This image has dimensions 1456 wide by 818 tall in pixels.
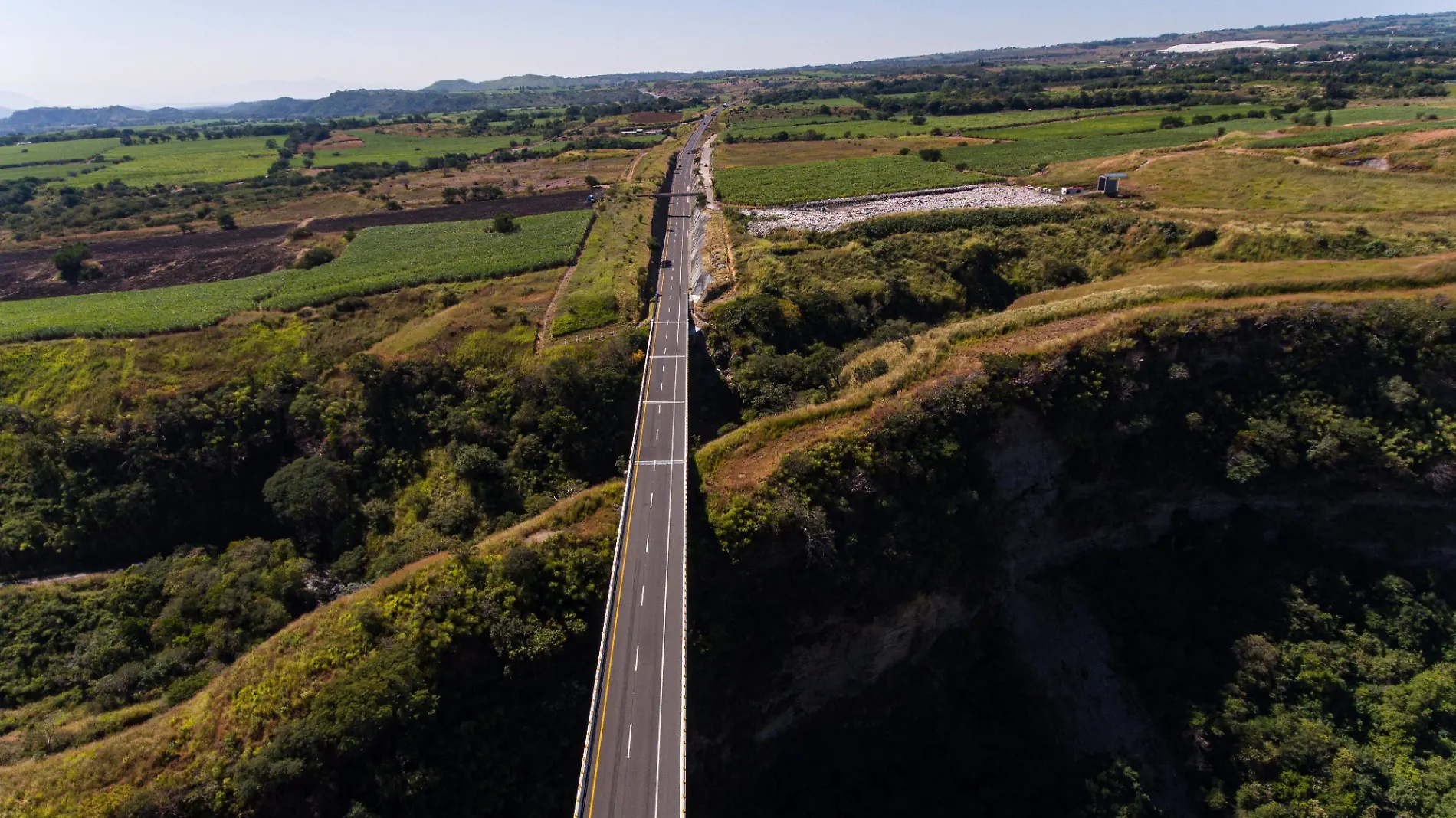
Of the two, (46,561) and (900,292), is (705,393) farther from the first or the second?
(46,561)

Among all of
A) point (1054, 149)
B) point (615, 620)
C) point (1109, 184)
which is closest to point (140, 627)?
point (615, 620)

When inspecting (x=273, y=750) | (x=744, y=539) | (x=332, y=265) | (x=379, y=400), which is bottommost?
(x=273, y=750)

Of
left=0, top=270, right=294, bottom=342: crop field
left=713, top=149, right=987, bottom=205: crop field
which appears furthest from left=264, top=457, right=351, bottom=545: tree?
left=713, top=149, right=987, bottom=205: crop field

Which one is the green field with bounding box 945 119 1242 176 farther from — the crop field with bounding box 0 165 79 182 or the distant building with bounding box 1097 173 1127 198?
the crop field with bounding box 0 165 79 182

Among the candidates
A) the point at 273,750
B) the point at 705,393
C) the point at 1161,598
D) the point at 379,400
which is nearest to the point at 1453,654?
the point at 1161,598

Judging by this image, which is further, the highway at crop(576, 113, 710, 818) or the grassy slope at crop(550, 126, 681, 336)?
the grassy slope at crop(550, 126, 681, 336)

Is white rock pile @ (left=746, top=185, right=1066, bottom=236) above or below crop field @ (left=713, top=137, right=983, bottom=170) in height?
below

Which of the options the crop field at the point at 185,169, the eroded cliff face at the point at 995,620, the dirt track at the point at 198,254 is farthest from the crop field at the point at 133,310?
the crop field at the point at 185,169
